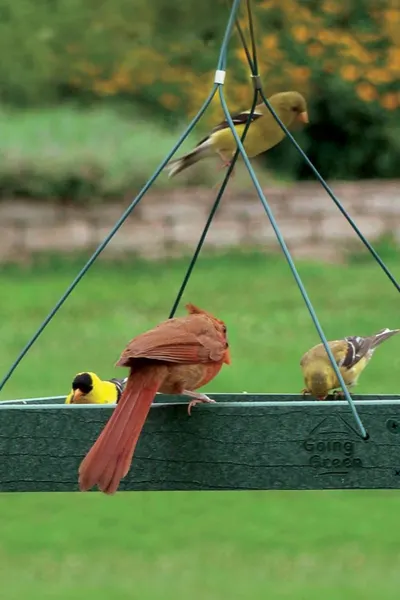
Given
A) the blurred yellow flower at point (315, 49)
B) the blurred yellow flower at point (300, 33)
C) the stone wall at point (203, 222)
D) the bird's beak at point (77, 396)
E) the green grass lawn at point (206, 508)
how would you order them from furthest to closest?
the blurred yellow flower at point (315, 49) < the blurred yellow flower at point (300, 33) < the stone wall at point (203, 222) < the green grass lawn at point (206, 508) < the bird's beak at point (77, 396)

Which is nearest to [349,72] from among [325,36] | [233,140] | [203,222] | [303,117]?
[325,36]

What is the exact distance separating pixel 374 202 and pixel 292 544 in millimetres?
6967

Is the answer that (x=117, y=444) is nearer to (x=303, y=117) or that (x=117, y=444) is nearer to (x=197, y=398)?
(x=197, y=398)

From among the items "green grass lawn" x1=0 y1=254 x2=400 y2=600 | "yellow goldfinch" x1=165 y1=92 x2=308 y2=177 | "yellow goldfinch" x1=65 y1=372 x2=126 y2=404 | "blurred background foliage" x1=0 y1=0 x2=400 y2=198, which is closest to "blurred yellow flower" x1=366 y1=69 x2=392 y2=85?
"blurred background foliage" x1=0 y1=0 x2=400 y2=198

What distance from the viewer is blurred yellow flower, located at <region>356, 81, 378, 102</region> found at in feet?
45.9

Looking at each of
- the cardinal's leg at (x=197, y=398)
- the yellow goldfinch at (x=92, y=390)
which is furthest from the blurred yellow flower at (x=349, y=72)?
the cardinal's leg at (x=197, y=398)

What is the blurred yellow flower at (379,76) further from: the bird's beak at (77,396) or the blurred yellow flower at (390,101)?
the bird's beak at (77,396)

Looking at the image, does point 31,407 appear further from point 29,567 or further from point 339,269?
point 339,269

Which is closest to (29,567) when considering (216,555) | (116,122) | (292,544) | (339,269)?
(216,555)

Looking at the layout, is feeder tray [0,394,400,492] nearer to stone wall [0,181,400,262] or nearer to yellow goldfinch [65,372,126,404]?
yellow goldfinch [65,372,126,404]

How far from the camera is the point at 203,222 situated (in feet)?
41.8

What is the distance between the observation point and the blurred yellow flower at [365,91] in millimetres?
13984

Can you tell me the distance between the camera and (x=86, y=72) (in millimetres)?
14258

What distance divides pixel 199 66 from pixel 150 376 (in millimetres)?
11106
